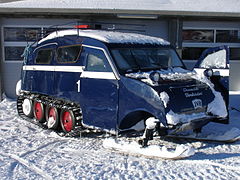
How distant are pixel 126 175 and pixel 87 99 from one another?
230 cm

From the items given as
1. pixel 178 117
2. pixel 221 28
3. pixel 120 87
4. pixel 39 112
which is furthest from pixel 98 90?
pixel 221 28

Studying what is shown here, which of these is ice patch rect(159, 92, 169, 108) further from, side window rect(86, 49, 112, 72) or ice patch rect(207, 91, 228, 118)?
side window rect(86, 49, 112, 72)

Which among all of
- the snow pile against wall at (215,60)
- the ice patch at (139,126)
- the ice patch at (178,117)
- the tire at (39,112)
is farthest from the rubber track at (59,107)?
the snow pile against wall at (215,60)

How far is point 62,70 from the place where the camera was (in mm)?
7523

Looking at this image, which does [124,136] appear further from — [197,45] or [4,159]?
[197,45]

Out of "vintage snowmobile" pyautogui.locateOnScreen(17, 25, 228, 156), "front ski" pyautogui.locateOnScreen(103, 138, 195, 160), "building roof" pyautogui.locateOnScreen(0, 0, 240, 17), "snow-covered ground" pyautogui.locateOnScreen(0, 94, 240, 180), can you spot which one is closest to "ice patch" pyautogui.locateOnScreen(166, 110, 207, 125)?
"vintage snowmobile" pyautogui.locateOnScreen(17, 25, 228, 156)

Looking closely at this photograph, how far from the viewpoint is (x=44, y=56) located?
852 centimetres

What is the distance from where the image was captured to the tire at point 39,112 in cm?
850

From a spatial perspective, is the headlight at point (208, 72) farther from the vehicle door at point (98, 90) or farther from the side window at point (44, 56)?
the side window at point (44, 56)

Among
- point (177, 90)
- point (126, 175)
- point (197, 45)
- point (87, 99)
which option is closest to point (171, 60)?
point (177, 90)

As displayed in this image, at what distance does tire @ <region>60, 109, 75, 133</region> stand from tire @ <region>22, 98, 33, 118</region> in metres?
1.80

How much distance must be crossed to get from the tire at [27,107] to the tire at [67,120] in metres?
1.80

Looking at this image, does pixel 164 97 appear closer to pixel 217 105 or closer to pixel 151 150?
pixel 151 150

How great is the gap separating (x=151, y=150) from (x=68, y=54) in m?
3.14
